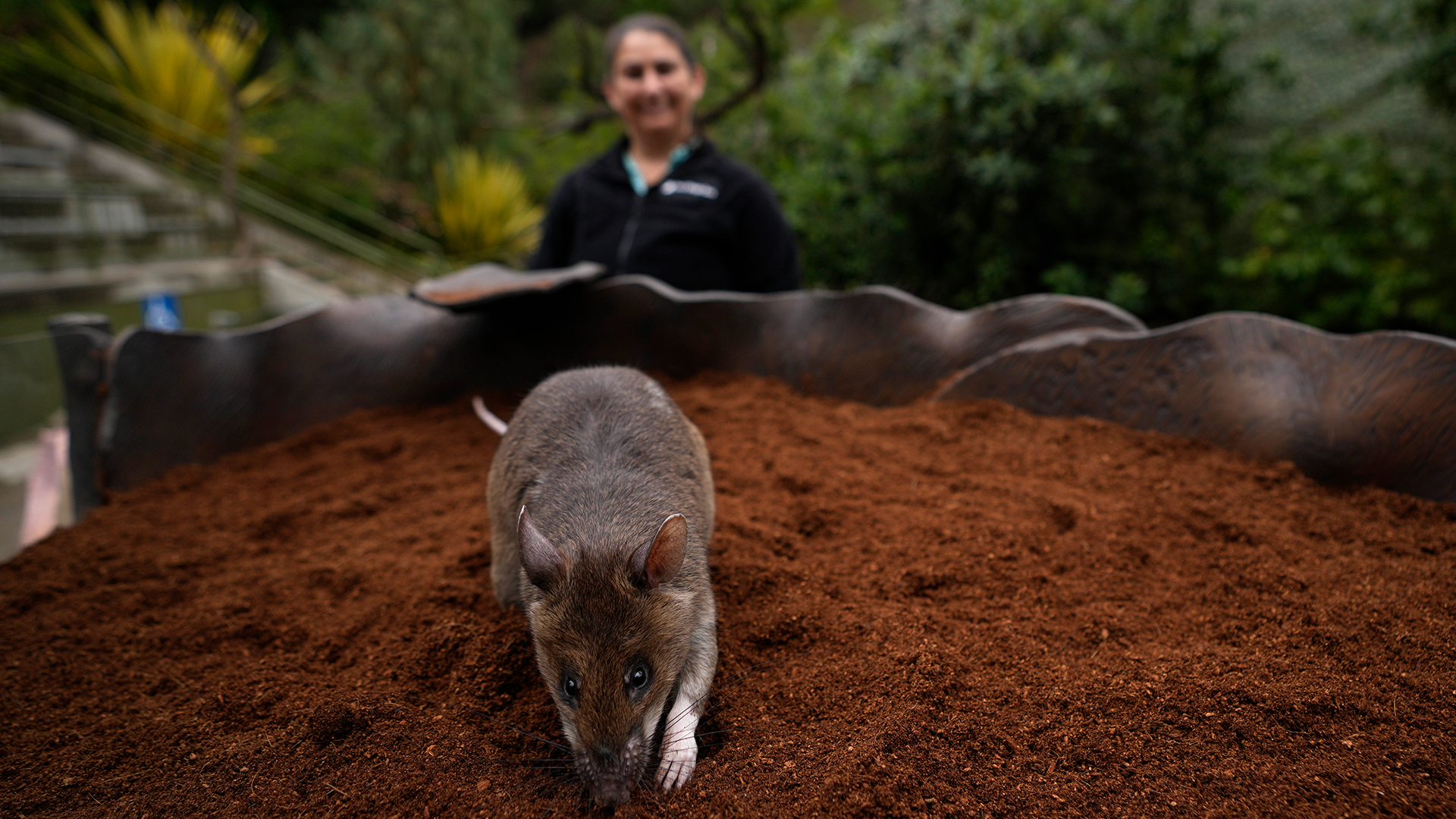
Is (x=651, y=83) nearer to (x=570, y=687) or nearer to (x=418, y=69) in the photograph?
(x=570, y=687)

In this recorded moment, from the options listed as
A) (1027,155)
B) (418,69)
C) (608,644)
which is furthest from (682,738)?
(418,69)

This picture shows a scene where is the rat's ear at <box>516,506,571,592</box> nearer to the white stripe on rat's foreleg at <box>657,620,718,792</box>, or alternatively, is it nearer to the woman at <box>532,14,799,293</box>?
the white stripe on rat's foreleg at <box>657,620,718,792</box>

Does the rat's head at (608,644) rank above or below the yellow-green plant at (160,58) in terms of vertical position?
below

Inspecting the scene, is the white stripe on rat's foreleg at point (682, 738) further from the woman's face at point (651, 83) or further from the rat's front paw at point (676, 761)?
the woman's face at point (651, 83)

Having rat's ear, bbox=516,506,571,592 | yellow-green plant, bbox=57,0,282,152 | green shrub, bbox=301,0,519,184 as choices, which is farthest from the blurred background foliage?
yellow-green plant, bbox=57,0,282,152

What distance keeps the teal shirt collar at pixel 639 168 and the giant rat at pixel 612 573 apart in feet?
6.46

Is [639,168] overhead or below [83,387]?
overhead

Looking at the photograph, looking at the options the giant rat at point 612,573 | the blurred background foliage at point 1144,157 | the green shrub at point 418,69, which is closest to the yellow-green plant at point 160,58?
the green shrub at point 418,69

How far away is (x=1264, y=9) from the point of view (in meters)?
5.95

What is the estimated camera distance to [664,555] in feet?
5.00

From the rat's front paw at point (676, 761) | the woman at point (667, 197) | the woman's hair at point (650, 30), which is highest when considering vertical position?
the woman's hair at point (650, 30)

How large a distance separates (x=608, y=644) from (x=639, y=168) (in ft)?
9.65

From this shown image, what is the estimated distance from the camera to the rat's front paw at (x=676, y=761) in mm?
1515

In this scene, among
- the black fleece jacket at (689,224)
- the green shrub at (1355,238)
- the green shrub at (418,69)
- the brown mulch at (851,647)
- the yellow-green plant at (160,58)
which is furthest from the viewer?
the green shrub at (418,69)
